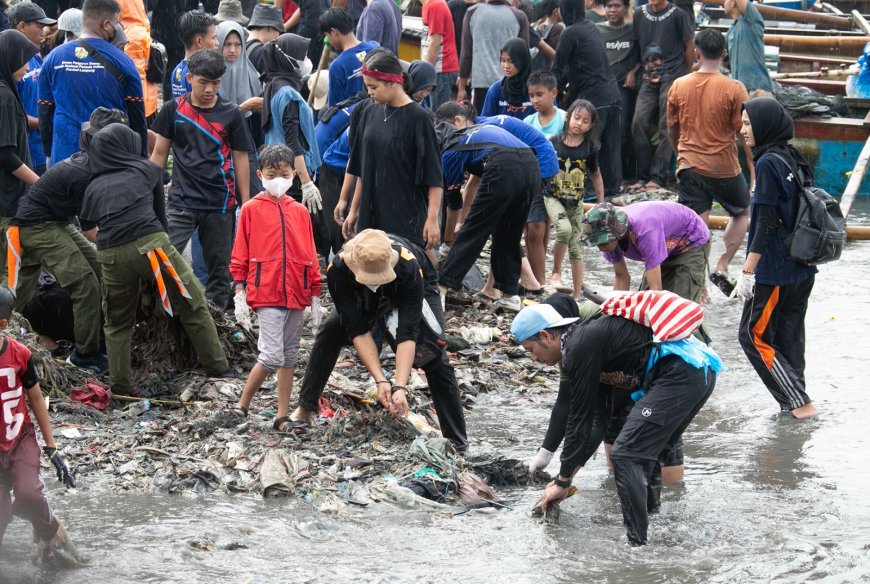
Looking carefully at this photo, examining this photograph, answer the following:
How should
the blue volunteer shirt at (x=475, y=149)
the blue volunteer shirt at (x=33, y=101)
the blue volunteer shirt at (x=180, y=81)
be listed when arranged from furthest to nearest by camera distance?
the blue volunteer shirt at (x=33, y=101) < the blue volunteer shirt at (x=475, y=149) < the blue volunteer shirt at (x=180, y=81)

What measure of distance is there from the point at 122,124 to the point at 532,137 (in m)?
3.66

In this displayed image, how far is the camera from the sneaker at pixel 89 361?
8.05 m

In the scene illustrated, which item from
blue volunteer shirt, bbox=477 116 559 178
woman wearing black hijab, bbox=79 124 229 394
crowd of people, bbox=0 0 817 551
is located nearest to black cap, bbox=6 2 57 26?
crowd of people, bbox=0 0 817 551

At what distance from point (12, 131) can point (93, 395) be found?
205 centimetres

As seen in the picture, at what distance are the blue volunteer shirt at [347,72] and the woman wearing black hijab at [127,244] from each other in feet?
8.34

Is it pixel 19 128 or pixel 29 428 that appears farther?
pixel 19 128

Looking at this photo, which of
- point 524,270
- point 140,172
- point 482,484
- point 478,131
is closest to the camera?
point 482,484

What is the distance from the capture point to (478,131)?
9445mm

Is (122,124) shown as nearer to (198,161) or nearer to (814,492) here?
(198,161)

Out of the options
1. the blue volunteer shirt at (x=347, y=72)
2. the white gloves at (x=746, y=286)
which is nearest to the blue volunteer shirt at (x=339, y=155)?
the blue volunteer shirt at (x=347, y=72)

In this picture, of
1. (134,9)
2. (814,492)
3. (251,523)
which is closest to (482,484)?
(251,523)

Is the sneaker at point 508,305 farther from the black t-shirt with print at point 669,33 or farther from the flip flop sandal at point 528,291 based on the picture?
the black t-shirt with print at point 669,33

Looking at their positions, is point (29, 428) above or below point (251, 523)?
above

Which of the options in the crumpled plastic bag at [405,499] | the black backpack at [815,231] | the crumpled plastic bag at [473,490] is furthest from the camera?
the black backpack at [815,231]
